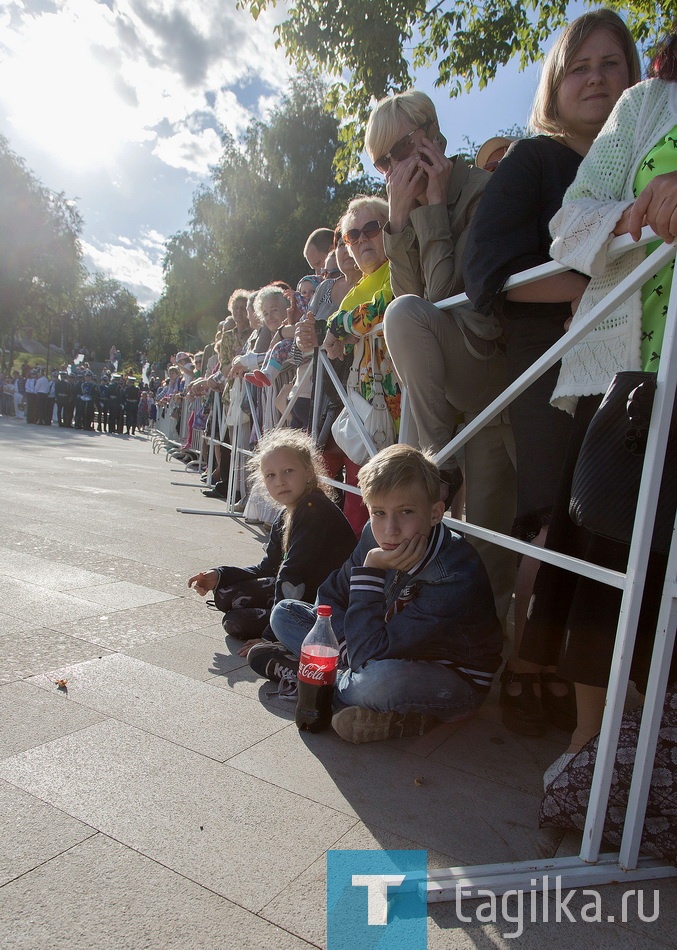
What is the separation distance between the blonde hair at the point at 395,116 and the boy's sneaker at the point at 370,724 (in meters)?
2.36

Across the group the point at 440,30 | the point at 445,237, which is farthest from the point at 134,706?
the point at 440,30

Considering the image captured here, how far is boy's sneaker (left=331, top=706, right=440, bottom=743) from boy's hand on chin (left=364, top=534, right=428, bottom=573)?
48 cm

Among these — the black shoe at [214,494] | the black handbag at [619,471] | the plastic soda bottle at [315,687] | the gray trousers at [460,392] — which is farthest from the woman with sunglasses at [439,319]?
the black shoe at [214,494]

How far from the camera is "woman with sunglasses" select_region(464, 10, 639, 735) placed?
234 cm

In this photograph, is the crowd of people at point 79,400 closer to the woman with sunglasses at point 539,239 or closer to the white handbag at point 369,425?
the white handbag at point 369,425

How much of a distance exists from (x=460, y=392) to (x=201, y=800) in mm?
1854

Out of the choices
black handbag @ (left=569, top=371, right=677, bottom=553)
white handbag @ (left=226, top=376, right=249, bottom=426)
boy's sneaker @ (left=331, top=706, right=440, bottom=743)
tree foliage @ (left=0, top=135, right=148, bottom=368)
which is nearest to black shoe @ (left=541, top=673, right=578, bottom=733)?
boy's sneaker @ (left=331, top=706, right=440, bottom=743)

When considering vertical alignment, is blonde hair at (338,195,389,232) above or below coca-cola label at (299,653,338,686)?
above

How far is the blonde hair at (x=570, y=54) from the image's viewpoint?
2.40 m

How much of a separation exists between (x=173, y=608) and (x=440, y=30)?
824cm

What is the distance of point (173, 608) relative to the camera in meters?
3.72

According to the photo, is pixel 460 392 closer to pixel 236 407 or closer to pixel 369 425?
pixel 369 425

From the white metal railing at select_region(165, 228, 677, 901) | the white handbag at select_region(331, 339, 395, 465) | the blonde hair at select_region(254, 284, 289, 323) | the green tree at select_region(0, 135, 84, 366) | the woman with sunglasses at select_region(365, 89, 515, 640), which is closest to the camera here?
the white metal railing at select_region(165, 228, 677, 901)

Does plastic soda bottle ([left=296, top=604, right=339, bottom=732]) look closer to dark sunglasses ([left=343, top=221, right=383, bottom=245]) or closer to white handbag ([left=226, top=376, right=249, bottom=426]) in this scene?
dark sunglasses ([left=343, top=221, right=383, bottom=245])
